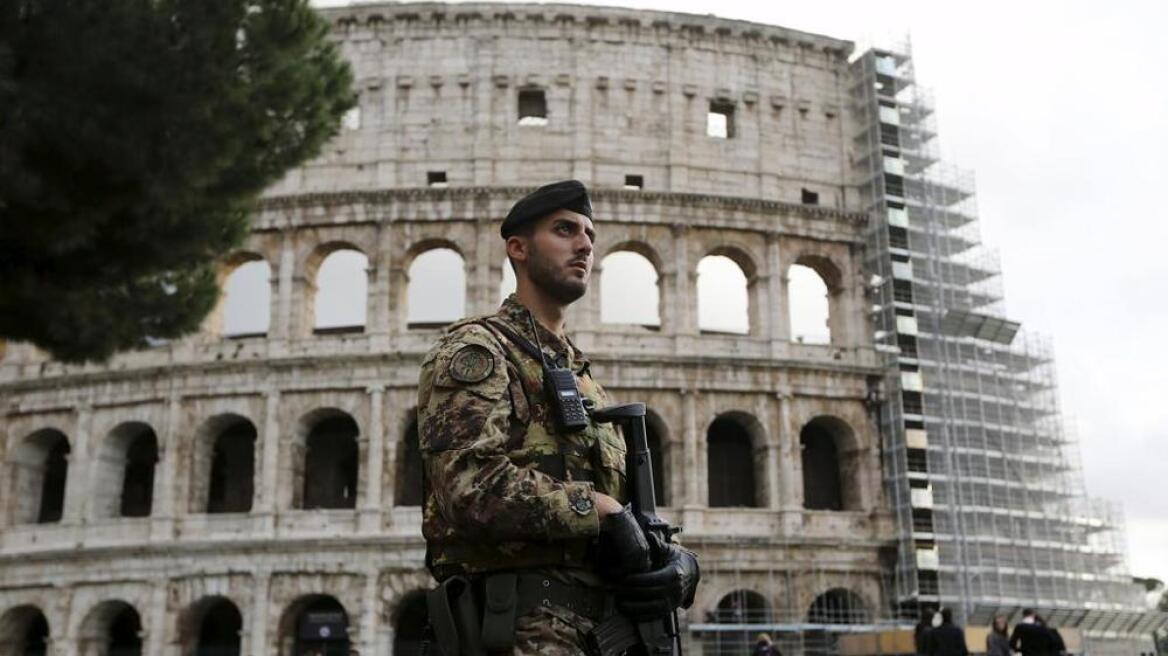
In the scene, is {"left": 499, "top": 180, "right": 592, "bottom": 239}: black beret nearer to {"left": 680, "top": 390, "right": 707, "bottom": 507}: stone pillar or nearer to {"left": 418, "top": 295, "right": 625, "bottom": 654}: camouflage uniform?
{"left": 418, "top": 295, "right": 625, "bottom": 654}: camouflage uniform

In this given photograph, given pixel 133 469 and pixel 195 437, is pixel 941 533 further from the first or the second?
pixel 133 469

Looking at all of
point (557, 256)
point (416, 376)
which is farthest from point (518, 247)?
point (416, 376)

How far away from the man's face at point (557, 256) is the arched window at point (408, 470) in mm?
20235

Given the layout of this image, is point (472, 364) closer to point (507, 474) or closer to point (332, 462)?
point (507, 474)

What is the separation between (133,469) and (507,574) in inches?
975

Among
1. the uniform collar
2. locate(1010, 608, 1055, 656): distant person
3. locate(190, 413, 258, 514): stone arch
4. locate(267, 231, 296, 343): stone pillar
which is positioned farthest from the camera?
locate(267, 231, 296, 343): stone pillar

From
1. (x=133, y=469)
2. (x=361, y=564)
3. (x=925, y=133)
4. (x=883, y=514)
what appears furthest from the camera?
(x=925, y=133)

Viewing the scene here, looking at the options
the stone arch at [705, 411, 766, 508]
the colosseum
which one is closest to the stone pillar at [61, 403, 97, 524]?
the colosseum

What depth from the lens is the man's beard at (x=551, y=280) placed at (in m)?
3.02

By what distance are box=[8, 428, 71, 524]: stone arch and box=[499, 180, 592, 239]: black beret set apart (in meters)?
23.7

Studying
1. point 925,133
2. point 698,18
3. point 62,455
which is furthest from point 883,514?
point 62,455

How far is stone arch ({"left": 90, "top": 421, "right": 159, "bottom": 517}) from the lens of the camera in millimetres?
23812

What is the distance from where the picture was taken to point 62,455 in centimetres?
2578

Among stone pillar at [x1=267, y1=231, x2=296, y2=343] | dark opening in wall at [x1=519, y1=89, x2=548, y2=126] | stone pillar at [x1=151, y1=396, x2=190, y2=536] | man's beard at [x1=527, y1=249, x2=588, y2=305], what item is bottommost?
man's beard at [x1=527, y1=249, x2=588, y2=305]
